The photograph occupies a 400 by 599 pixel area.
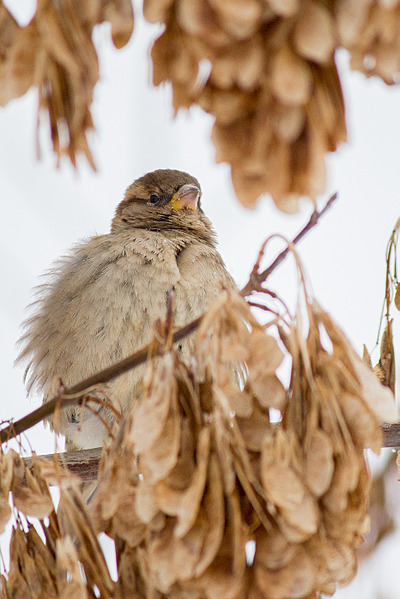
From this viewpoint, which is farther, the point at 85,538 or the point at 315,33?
the point at 85,538

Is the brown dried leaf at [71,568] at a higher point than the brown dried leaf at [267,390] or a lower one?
lower

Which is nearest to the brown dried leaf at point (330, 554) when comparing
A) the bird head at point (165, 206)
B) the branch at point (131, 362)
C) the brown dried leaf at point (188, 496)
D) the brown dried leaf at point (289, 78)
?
the brown dried leaf at point (188, 496)

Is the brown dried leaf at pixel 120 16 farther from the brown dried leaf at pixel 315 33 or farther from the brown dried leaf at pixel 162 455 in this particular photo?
the brown dried leaf at pixel 162 455

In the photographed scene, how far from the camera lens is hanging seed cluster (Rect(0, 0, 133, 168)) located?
1.76 feet

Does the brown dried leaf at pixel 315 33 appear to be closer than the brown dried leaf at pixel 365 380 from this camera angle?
Yes

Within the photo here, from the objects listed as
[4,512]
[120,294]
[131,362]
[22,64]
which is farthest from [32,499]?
[120,294]

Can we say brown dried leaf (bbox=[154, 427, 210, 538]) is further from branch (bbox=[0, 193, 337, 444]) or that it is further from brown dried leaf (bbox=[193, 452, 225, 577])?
branch (bbox=[0, 193, 337, 444])

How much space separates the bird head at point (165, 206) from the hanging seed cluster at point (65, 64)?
58.1 inches

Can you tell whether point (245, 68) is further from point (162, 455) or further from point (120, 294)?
point (120, 294)

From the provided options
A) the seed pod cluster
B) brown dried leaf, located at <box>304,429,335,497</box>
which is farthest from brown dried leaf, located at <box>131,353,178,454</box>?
brown dried leaf, located at <box>304,429,335,497</box>

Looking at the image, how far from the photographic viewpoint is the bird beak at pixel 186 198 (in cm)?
212

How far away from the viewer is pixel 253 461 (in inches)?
24.2

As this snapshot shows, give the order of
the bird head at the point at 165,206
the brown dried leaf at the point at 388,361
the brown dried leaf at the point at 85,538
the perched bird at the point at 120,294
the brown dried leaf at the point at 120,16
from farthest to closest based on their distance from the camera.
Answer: the bird head at the point at 165,206 < the perched bird at the point at 120,294 < the brown dried leaf at the point at 388,361 < the brown dried leaf at the point at 85,538 < the brown dried leaf at the point at 120,16

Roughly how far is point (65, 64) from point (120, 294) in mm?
1242
